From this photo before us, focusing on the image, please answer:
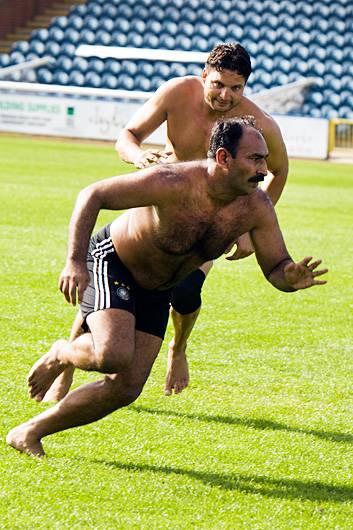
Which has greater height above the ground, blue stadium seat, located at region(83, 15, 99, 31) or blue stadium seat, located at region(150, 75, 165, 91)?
blue stadium seat, located at region(83, 15, 99, 31)

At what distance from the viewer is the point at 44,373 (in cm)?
570

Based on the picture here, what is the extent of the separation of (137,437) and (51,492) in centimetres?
106

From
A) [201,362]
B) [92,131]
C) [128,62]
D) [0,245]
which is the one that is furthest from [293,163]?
[201,362]

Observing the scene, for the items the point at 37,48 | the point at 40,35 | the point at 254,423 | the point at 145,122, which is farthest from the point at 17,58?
the point at 254,423

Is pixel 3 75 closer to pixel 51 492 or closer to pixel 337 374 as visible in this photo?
pixel 337 374

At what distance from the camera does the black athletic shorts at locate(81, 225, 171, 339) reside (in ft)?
16.9

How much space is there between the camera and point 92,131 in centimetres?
3291

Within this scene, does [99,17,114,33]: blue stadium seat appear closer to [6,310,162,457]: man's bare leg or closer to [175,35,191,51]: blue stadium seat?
[175,35,191,51]: blue stadium seat

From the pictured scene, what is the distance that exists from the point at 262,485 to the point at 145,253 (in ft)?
3.97

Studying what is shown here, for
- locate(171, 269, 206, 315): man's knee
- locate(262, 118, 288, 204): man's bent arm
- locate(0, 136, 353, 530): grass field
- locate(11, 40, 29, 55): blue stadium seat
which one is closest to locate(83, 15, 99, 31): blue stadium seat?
locate(11, 40, 29, 55): blue stadium seat

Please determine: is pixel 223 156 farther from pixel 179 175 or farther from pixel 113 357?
pixel 113 357

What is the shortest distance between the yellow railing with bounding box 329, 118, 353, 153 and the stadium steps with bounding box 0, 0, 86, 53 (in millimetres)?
13598

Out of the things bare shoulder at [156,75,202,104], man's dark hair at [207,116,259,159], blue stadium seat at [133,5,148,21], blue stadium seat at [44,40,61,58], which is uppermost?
man's dark hair at [207,116,259,159]

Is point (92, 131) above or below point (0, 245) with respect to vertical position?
below
